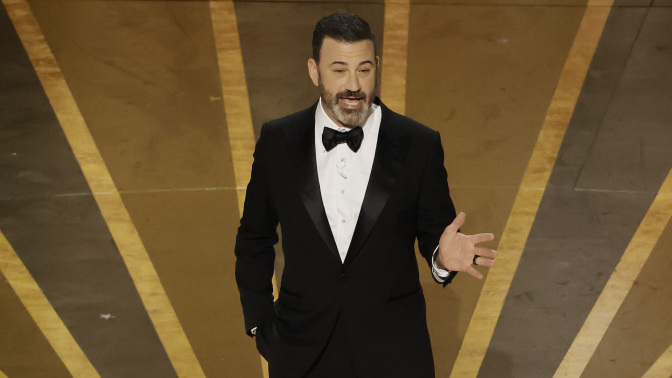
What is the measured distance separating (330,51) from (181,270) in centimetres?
180

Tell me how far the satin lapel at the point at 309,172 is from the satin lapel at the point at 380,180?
0.08m

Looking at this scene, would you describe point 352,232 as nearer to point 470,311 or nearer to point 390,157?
point 390,157

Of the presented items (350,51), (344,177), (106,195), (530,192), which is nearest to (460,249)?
(344,177)

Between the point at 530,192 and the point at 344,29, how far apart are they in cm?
189

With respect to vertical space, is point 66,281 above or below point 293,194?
below

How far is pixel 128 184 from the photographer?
3.75 m

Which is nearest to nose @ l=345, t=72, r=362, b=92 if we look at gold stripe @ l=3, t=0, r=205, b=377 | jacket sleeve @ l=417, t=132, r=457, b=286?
jacket sleeve @ l=417, t=132, r=457, b=286

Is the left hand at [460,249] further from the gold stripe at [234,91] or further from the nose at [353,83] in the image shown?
the gold stripe at [234,91]

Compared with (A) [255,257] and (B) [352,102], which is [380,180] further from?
(A) [255,257]

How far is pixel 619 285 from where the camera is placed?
358 centimetres

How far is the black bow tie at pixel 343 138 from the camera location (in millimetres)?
2201

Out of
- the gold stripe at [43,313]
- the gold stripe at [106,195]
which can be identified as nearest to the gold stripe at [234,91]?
the gold stripe at [106,195]

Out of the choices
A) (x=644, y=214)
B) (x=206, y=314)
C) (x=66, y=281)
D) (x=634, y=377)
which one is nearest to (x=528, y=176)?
(x=644, y=214)

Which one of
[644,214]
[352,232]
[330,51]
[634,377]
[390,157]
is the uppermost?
[330,51]
